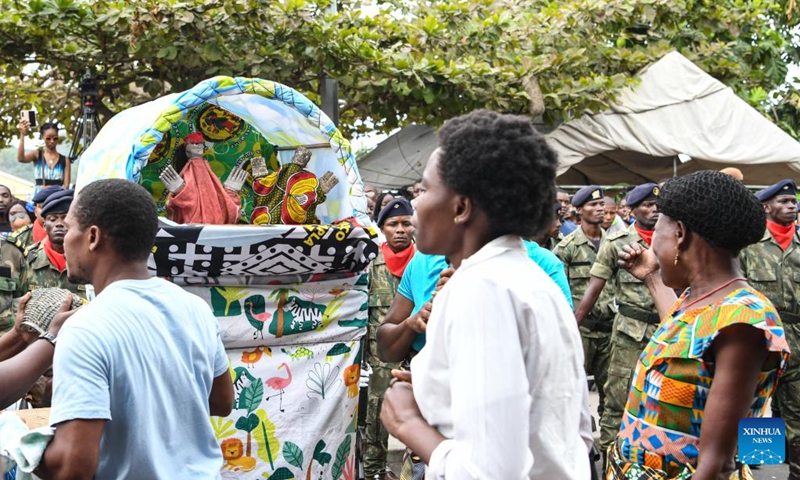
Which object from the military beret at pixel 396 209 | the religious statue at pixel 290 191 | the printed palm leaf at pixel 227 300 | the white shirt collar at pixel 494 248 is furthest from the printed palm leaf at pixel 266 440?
the white shirt collar at pixel 494 248

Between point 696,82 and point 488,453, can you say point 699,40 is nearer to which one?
point 696,82

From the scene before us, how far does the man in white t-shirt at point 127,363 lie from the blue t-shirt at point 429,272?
141 cm

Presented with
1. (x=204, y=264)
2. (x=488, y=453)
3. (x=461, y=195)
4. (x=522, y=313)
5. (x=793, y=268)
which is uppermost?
(x=461, y=195)

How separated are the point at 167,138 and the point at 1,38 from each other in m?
5.15

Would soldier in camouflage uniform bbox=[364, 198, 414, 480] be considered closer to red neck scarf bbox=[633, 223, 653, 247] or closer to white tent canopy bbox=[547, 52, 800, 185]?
red neck scarf bbox=[633, 223, 653, 247]

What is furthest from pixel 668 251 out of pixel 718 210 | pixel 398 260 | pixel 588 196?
pixel 588 196

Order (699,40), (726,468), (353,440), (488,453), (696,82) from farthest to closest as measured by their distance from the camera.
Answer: (699,40), (696,82), (353,440), (726,468), (488,453)

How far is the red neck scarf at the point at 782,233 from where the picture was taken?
666 centimetres

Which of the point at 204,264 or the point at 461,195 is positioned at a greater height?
the point at 461,195

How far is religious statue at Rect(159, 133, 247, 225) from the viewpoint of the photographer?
5094mm

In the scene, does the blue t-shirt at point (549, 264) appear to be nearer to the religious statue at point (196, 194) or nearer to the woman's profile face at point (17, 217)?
the religious statue at point (196, 194)

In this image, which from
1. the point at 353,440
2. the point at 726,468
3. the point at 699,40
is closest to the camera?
the point at 726,468

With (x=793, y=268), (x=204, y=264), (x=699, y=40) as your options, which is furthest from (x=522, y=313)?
(x=699, y=40)

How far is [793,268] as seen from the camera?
652cm
